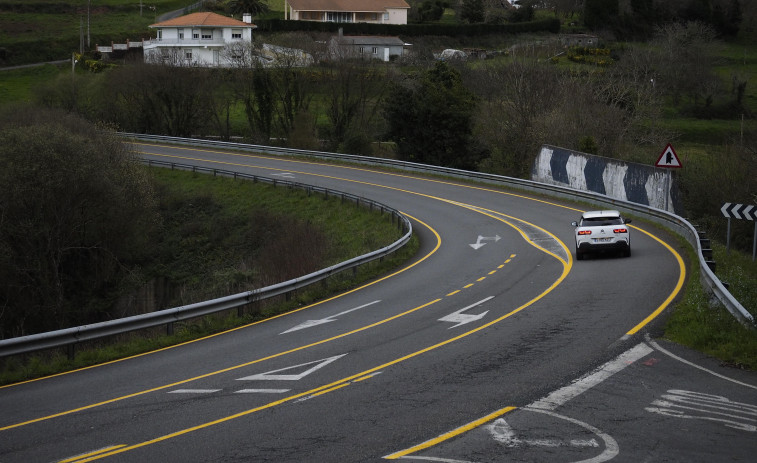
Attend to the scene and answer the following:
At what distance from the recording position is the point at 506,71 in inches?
2776

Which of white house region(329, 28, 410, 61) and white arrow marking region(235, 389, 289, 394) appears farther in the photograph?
white house region(329, 28, 410, 61)

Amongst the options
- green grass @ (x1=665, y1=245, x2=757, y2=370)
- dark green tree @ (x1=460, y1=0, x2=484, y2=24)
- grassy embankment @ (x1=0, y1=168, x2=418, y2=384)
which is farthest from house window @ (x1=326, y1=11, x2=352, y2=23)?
green grass @ (x1=665, y1=245, x2=757, y2=370)

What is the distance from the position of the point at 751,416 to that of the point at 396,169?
45.1 metres

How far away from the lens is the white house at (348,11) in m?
118

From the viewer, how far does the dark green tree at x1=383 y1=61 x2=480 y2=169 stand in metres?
62.0

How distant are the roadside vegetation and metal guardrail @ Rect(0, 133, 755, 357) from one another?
4.59 metres

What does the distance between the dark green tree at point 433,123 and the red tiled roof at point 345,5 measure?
2293 inches

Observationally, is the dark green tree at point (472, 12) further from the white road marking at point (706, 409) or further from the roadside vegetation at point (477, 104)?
the white road marking at point (706, 409)

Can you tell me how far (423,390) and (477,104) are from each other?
54305 mm

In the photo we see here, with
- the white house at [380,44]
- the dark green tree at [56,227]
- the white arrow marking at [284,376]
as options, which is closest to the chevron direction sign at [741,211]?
the white arrow marking at [284,376]

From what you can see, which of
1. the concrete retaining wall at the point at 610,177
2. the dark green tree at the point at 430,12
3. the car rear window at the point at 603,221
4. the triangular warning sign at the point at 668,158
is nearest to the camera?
the car rear window at the point at 603,221

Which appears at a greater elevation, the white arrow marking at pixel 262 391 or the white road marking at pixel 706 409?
the white road marking at pixel 706 409

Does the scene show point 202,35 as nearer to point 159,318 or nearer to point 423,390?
point 159,318

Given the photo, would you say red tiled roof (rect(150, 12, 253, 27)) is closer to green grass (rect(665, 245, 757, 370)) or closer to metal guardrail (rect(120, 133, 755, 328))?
metal guardrail (rect(120, 133, 755, 328))
